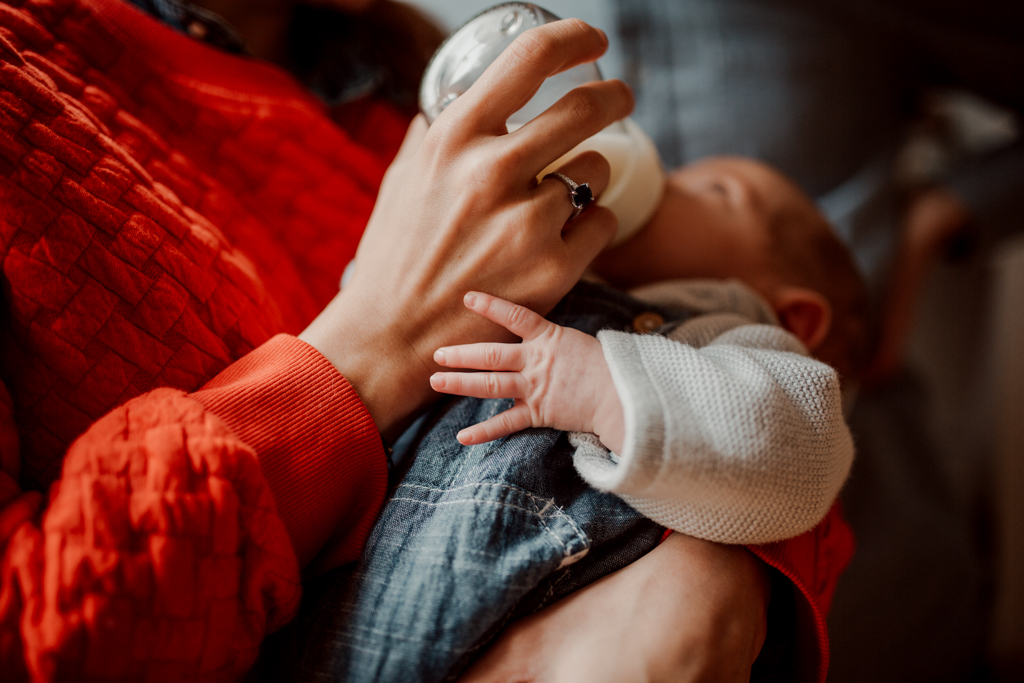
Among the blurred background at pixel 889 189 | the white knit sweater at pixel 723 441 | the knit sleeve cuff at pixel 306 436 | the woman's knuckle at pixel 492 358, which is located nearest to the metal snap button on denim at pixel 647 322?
the white knit sweater at pixel 723 441

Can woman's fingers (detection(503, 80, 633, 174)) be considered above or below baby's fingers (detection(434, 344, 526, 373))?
above

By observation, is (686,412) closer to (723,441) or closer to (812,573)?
(723,441)

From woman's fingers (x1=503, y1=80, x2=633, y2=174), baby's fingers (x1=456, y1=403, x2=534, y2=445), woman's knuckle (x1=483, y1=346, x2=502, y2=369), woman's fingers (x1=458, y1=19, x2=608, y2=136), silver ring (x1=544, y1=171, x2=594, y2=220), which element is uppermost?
woman's fingers (x1=458, y1=19, x2=608, y2=136)

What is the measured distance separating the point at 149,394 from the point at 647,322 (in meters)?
0.54

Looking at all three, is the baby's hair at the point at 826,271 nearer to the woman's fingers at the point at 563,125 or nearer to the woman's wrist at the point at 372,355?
the woman's fingers at the point at 563,125

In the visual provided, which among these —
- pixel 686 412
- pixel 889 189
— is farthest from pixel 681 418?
pixel 889 189

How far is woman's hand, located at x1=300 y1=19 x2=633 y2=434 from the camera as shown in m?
0.57

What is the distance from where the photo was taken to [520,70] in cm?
55

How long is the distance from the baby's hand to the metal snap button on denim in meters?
0.16

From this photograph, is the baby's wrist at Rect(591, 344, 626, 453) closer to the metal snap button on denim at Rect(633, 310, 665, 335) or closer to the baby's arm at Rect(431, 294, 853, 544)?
the baby's arm at Rect(431, 294, 853, 544)

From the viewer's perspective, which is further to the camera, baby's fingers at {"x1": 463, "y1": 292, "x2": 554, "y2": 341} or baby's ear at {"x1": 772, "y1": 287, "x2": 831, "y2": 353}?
baby's ear at {"x1": 772, "y1": 287, "x2": 831, "y2": 353}

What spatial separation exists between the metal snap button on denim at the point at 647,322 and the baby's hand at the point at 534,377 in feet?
0.53

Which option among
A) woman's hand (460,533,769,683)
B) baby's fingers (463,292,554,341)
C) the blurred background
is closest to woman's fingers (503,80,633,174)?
baby's fingers (463,292,554,341)

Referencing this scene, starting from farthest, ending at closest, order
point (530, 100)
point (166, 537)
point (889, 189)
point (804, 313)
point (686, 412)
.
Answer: point (889, 189)
point (804, 313)
point (530, 100)
point (686, 412)
point (166, 537)
